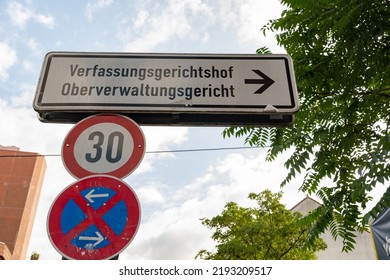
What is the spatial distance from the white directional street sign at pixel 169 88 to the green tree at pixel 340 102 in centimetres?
95

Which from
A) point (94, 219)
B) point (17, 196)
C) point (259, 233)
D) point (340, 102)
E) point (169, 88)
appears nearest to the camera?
point (94, 219)

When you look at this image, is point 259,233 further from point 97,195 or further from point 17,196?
point 17,196

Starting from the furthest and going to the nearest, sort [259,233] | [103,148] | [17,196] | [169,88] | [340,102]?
[17,196] → [259,233] → [340,102] → [169,88] → [103,148]

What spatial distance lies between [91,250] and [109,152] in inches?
19.6

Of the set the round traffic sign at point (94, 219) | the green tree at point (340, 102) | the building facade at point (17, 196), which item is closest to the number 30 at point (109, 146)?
the round traffic sign at point (94, 219)

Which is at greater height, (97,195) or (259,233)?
(259,233)

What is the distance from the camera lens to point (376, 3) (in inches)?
99.7

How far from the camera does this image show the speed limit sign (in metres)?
1.52

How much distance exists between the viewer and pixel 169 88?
186 cm

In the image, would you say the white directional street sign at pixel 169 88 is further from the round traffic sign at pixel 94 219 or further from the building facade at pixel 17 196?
the building facade at pixel 17 196

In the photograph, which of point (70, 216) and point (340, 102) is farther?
point (340, 102)

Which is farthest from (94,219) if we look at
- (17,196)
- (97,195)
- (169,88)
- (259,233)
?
(17,196)

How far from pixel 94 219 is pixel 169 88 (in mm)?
905

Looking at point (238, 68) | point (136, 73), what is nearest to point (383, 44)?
point (238, 68)
